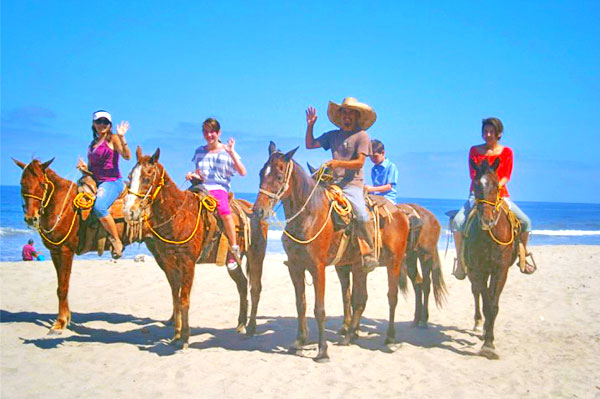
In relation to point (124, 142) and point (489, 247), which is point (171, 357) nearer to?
point (124, 142)

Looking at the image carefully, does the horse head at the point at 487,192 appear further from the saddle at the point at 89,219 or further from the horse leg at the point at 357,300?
the saddle at the point at 89,219

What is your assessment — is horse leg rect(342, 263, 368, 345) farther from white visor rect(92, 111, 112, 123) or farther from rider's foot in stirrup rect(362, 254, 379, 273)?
white visor rect(92, 111, 112, 123)

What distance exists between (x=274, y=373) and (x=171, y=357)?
1367 millimetres

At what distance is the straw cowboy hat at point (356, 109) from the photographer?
22.0ft

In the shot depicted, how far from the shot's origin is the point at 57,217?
24.1 feet

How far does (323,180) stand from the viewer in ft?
21.5

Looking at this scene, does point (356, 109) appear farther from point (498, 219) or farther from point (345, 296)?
point (345, 296)

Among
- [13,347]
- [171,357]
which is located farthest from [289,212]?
[13,347]

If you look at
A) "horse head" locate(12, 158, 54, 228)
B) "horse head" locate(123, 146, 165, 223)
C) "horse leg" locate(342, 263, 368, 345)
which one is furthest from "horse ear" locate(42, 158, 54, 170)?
"horse leg" locate(342, 263, 368, 345)

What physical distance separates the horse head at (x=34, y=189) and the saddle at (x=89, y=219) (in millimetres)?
426

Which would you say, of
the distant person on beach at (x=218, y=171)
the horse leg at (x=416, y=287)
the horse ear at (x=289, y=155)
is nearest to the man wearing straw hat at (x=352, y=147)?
the horse ear at (x=289, y=155)

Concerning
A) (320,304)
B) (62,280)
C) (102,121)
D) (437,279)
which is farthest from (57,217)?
(437,279)

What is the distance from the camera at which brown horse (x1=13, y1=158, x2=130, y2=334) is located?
23.5 feet

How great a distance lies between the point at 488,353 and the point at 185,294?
3.87 metres
